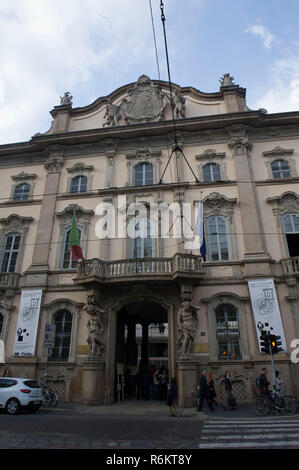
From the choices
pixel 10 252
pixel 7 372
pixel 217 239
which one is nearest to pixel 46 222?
pixel 10 252

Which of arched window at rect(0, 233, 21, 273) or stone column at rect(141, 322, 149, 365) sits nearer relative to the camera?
arched window at rect(0, 233, 21, 273)

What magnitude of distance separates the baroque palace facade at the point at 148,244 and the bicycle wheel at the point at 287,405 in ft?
10.1

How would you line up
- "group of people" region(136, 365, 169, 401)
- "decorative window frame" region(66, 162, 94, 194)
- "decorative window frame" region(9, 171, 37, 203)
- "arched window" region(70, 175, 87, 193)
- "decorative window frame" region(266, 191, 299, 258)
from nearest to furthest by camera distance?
"group of people" region(136, 365, 169, 401) < "decorative window frame" region(266, 191, 299, 258) < "arched window" region(70, 175, 87, 193) < "decorative window frame" region(66, 162, 94, 194) < "decorative window frame" region(9, 171, 37, 203)

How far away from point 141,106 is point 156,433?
64.8 feet

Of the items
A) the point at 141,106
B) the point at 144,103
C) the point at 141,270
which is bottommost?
the point at 141,270

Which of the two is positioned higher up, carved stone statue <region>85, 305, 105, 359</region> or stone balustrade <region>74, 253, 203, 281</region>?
stone balustrade <region>74, 253, 203, 281</region>

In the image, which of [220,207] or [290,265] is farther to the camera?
[220,207]

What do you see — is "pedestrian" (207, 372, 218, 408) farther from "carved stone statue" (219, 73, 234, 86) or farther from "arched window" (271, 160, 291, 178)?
"carved stone statue" (219, 73, 234, 86)

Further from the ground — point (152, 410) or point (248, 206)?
point (248, 206)

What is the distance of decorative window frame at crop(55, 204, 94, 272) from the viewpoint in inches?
714

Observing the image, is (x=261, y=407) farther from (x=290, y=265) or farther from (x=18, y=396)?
(x=18, y=396)

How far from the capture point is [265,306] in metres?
14.9

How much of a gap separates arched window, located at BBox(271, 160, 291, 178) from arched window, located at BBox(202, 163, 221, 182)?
322 cm

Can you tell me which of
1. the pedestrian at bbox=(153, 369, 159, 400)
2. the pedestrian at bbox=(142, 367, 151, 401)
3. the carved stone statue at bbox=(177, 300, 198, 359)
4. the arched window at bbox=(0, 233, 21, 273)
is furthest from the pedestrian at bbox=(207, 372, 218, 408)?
the arched window at bbox=(0, 233, 21, 273)
